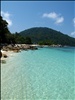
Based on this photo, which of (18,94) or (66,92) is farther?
(66,92)

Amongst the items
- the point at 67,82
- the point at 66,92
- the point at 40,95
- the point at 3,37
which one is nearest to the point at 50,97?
the point at 40,95

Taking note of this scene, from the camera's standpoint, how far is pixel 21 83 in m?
16.2

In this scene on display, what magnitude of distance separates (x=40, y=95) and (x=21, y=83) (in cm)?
349

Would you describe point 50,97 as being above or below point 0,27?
below

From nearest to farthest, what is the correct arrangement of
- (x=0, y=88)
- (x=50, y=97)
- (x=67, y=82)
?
(x=50, y=97) < (x=0, y=88) < (x=67, y=82)

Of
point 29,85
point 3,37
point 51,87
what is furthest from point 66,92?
point 3,37

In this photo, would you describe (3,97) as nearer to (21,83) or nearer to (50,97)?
(50,97)

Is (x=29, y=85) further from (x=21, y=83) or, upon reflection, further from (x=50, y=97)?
(x=50, y=97)

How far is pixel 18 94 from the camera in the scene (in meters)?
13.0

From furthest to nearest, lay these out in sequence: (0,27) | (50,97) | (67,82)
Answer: (0,27) → (67,82) → (50,97)

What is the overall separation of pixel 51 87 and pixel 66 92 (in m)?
1.49

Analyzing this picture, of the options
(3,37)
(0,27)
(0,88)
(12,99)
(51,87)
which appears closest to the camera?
(12,99)

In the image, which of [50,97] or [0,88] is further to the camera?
[0,88]

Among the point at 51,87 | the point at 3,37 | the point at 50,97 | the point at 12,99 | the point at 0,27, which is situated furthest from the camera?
the point at 3,37
